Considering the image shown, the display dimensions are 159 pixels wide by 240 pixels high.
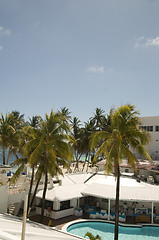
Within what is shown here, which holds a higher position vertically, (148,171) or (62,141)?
(62,141)

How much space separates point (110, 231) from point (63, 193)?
586cm

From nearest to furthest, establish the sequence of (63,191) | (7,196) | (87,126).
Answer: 1. (7,196)
2. (63,191)
3. (87,126)

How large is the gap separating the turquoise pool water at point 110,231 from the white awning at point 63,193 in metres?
2.68

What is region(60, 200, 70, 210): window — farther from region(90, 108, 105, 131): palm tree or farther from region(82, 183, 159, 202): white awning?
region(90, 108, 105, 131): palm tree

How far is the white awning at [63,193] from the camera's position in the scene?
819 inches

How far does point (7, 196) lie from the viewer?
18781mm

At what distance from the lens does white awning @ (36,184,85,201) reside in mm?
20797

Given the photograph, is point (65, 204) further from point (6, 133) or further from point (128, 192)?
point (6, 133)

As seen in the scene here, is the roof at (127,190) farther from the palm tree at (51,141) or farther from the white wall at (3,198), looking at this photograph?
the white wall at (3,198)

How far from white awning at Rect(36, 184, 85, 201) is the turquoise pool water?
8.79 ft

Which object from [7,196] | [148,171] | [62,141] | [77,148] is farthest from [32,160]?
[77,148]

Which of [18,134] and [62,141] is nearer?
[62,141]

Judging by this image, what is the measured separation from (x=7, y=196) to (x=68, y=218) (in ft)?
20.4

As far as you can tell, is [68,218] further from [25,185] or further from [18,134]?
[18,134]
